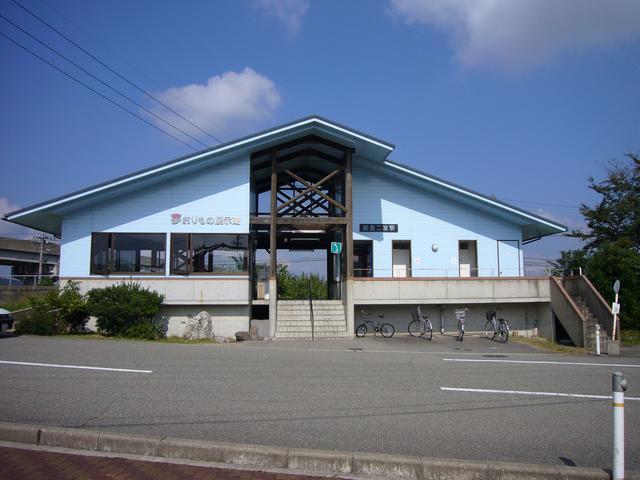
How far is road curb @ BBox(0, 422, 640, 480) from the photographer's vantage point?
15.5 feet

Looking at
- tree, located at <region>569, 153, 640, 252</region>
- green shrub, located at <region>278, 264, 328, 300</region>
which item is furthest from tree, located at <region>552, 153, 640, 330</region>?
green shrub, located at <region>278, 264, 328, 300</region>

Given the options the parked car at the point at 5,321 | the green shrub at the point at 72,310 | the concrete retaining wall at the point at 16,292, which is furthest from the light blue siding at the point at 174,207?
the concrete retaining wall at the point at 16,292

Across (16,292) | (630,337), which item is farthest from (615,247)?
(16,292)

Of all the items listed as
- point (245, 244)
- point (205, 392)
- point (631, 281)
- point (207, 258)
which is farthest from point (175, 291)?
point (631, 281)

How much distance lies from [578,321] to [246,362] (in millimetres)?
12987

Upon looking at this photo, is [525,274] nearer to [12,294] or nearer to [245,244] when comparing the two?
[245,244]

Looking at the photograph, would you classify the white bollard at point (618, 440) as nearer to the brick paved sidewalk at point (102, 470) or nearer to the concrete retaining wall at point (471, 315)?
the brick paved sidewalk at point (102, 470)

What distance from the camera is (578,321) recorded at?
18109mm

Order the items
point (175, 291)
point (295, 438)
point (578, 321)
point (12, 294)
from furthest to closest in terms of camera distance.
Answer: point (12, 294)
point (175, 291)
point (578, 321)
point (295, 438)

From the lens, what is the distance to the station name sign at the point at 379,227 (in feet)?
72.1

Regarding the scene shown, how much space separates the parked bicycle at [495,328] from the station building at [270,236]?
878mm

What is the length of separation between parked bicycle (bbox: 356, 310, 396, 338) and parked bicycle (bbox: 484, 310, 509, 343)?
3781 millimetres

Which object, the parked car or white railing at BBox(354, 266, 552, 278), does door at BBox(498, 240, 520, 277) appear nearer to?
white railing at BBox(354, 266, 552, 278)

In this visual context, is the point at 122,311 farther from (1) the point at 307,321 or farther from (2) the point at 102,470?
(2) the point at 102,470
